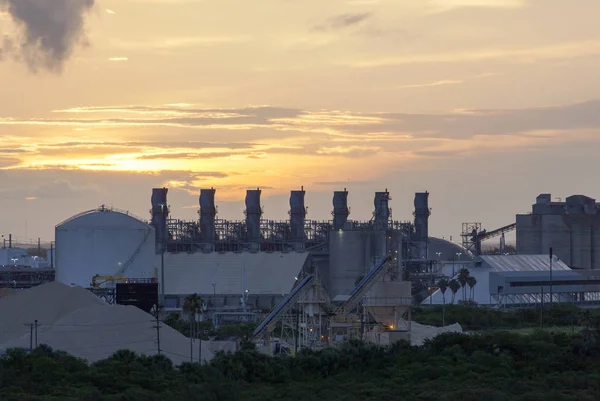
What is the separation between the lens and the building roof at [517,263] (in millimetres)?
143250

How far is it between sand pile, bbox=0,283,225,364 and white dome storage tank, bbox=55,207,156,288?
3270 cm

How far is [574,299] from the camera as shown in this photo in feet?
485

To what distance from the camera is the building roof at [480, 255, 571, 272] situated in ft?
470

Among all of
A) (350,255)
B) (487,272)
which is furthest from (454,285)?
(350,255)

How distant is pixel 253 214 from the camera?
150250mm

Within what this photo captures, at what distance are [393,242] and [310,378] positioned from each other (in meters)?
63.1

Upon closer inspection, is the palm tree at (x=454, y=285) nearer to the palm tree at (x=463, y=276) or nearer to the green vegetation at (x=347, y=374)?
the palm tree at (x=463, y=276)

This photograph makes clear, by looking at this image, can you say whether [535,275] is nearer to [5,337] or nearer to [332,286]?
[332,286]

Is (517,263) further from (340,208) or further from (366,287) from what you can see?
(366,287)

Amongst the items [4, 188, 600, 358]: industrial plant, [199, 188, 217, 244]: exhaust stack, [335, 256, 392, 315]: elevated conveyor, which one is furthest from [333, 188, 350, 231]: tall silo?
[335, 256, 392, 315]: elevated conveyor

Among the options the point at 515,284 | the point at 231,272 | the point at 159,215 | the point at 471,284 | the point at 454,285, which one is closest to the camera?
the point at 454,285

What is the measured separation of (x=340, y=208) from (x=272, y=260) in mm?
19153

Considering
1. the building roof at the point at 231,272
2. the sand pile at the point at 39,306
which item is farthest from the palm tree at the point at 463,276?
the sand pile at the point at 39,306

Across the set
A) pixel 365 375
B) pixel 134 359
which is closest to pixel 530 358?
pixel 365 375
